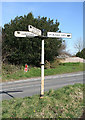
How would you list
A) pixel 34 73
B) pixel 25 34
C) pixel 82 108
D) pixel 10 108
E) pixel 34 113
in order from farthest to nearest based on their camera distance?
1. pixel 34 73
2. pixel 25 34
3. pixel 82 108
4. pixel 10 108
5. pixel 34 113

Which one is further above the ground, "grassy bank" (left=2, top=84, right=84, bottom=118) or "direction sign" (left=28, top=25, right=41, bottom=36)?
"direction sign" (left=28, top=25, right=41, bottom=36)

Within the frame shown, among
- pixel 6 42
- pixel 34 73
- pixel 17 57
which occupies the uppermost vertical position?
pixel 6 42

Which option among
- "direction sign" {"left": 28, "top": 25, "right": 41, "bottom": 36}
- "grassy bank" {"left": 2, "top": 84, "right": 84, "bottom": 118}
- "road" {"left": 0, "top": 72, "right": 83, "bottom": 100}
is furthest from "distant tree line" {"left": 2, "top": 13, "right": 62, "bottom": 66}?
"grassy bank" {"left": 2, "top": 84, "right": 84, "bottom": 118}

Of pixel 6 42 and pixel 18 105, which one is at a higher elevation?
pixel 6 42

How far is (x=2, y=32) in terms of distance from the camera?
70.4 feet

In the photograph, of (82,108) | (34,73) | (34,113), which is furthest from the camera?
(34,73)

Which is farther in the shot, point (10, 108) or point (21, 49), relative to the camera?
point (21, 49)

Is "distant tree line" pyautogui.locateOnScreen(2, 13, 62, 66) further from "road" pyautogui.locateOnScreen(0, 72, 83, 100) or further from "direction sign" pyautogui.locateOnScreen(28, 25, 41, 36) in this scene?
"direction sign" pyautogui.locateOnScreen(28, 25, 41, 36)

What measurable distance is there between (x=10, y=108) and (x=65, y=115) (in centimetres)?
155

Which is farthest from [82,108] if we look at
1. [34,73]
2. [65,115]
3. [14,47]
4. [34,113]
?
[14,47]

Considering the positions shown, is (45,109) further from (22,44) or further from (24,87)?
(22,44)

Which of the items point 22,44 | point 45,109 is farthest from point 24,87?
point 22,44

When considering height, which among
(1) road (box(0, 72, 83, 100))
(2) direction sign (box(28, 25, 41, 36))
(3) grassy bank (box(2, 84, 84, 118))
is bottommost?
(1) road (box(0, 72, 83, 100))

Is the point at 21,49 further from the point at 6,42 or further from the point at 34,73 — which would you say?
the point at 34,73
